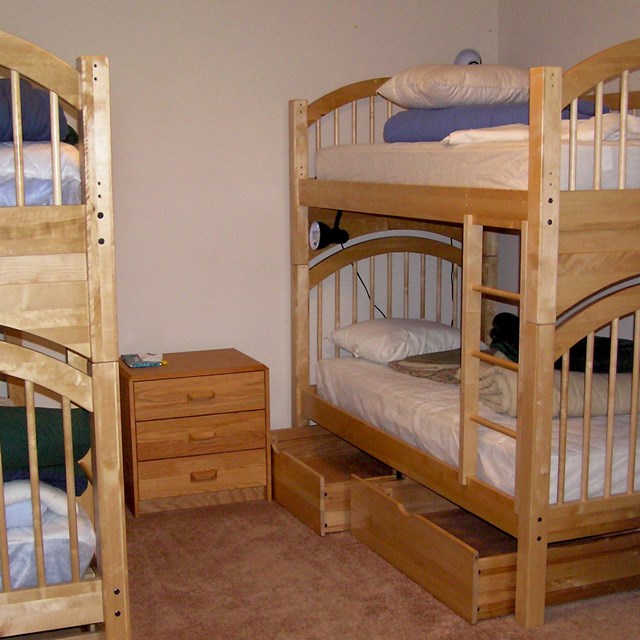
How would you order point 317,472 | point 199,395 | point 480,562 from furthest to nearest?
point 199,395
point 317,472
point 480,562

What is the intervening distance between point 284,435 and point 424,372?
682 millimetres

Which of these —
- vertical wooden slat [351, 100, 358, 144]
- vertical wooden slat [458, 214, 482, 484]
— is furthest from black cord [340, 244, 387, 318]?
vertical wooden slat [458, 214, 482, 484]

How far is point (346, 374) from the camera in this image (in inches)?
142

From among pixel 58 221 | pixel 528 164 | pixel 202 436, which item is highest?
pixel 528 164

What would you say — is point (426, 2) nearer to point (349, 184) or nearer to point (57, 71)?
point (349, 184)

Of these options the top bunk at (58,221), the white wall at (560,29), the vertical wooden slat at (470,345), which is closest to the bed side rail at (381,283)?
the white wall at (560,29)

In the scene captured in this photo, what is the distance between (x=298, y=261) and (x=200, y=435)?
0.82 m

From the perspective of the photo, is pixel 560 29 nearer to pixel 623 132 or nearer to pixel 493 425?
pixel 623 132

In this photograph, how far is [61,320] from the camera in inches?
82.0

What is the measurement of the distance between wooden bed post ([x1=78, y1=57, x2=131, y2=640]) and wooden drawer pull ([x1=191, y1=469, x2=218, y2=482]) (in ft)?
4.30

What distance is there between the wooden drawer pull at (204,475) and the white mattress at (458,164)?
1.17 meters

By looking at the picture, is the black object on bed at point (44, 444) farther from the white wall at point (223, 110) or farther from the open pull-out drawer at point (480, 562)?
the white wall at point (223, 110)

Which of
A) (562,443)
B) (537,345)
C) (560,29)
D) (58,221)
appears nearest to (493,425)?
(562,443)

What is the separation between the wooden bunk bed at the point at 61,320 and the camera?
2008 millimetres
